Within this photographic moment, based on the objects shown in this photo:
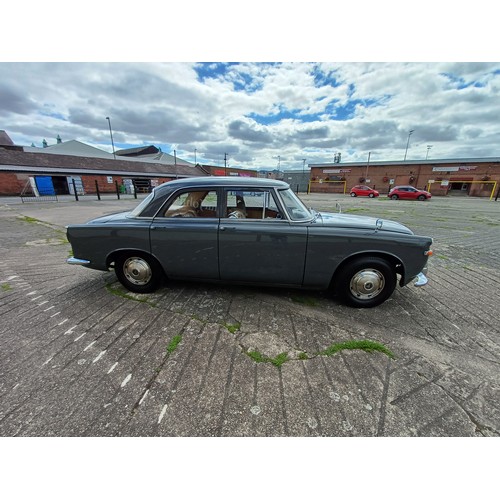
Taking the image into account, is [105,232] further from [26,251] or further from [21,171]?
[21,171]

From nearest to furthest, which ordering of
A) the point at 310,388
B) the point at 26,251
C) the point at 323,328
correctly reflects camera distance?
the point at 310,388
the point at 323,328
the point at 26,251

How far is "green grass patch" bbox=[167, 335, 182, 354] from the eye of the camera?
239cm

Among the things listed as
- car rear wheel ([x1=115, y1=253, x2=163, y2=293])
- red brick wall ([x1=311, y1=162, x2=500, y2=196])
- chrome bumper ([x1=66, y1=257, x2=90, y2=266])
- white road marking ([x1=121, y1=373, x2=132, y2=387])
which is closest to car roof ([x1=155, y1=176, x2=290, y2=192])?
car rear wheel ([x1=115, y1=253, x2=163, y2=293])

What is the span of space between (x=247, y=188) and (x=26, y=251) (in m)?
6.19

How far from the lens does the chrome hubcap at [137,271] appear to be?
344 cm

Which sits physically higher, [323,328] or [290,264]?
[290,264]

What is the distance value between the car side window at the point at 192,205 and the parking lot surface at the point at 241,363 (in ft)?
3.90

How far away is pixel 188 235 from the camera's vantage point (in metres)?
3.15

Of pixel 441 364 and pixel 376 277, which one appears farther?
pixel 376 277

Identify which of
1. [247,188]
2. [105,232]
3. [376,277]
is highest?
[247,188]

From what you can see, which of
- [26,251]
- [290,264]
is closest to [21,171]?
[26,251]

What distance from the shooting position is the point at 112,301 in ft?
10.9

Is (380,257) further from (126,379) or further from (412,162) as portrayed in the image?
(412,162)

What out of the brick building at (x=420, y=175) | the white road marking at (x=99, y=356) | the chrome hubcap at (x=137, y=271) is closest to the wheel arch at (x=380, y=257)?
the chrome hubcap at (x=137, y=271)
